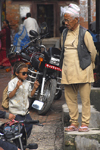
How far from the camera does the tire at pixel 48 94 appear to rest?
20.7ft

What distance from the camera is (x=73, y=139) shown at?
4473 mm

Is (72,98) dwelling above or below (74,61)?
below

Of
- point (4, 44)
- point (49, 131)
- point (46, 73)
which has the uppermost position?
point (4, 44)

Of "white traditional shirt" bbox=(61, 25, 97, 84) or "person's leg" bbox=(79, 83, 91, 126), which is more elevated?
"white traditional shirt" bbox=(61, 25, 97, 84)

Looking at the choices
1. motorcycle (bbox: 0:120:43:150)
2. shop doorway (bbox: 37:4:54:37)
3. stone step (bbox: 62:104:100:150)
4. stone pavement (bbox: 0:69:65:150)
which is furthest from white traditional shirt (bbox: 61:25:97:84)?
shop doorway (bbox: 37:4:54:37)

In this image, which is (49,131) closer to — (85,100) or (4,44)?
(85,100)

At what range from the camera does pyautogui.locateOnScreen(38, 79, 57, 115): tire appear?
6324 millimetres

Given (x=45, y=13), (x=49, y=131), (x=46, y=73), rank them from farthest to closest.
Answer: (x=45, y=13), (x=46, y=73), (x=49, y=131)

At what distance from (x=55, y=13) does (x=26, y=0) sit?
6.12ft

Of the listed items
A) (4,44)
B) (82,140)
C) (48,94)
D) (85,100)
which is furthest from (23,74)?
(4,44)

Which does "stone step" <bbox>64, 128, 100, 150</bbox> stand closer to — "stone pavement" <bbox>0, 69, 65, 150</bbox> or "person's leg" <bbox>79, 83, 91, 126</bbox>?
"person's leg" <bbox>79, 83, 91, 126</bbox>

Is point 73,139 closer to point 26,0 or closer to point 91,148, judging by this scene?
point 91,148

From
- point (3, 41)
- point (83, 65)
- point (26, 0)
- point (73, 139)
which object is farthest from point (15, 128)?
point (26, 0)

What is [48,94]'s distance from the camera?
6.47 meters
